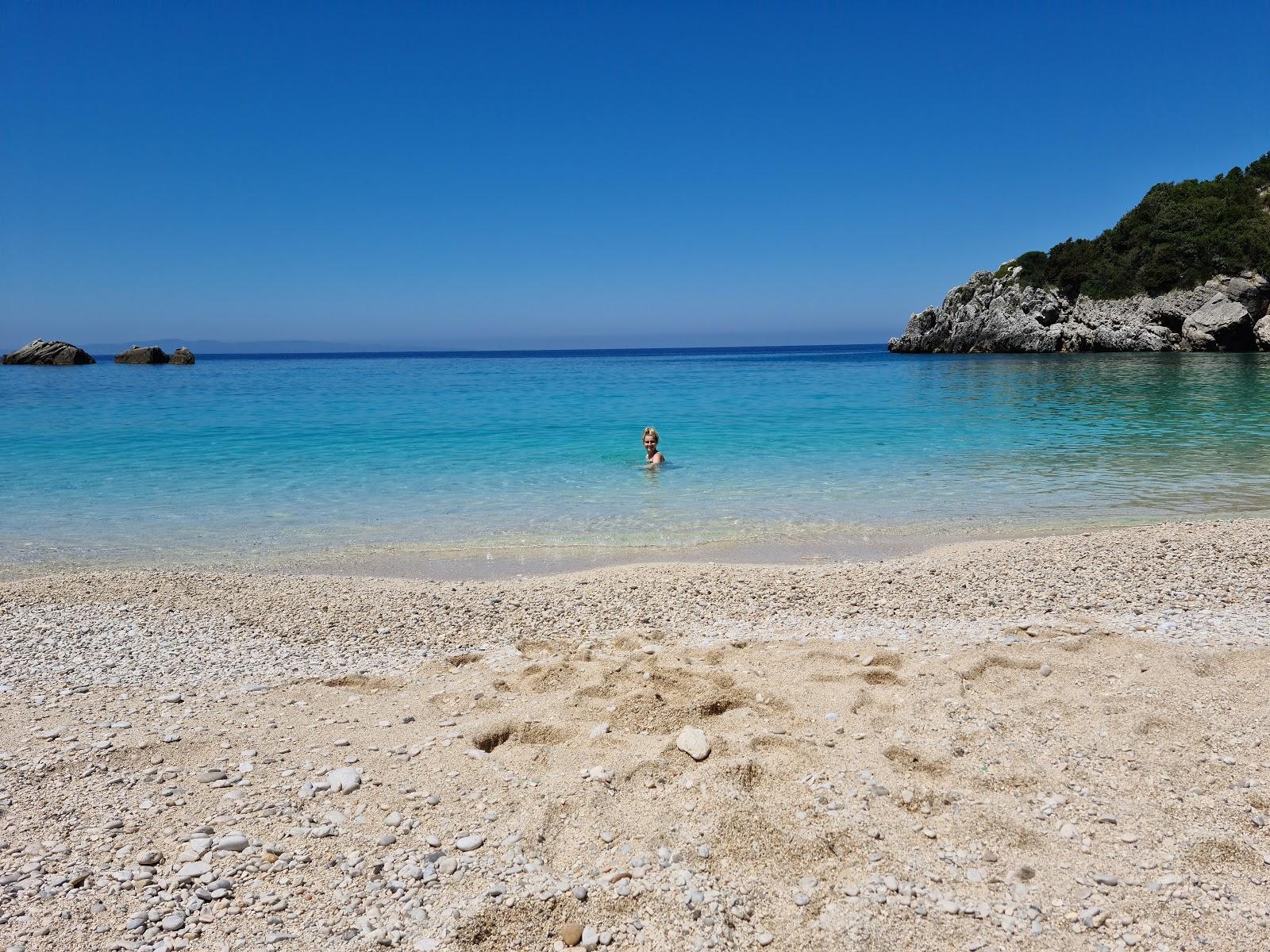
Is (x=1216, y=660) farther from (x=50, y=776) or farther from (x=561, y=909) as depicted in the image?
(x=50, y=776)

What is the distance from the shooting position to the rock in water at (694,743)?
13.9ft

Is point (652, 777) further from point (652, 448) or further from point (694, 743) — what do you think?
point (652, 448)

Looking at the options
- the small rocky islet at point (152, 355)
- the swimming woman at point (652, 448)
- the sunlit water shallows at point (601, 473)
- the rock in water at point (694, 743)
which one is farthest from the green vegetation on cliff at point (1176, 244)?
the small rocky islet at point (152, 355)

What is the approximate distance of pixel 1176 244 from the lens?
68.2 metres

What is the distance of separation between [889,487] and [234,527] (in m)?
11.7

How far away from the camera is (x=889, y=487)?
13805 mm

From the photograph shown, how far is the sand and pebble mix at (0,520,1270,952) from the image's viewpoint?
3.06 meters

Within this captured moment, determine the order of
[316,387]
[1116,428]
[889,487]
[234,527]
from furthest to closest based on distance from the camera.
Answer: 1. [316,387]
2. [1116,428]
3. [889,487]
4. [234,527]

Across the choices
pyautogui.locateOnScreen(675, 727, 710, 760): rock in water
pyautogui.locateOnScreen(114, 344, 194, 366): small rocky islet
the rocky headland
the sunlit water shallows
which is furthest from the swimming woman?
pyautogui.locateOnScreen(114, 344, 194, 366): small rocky islet

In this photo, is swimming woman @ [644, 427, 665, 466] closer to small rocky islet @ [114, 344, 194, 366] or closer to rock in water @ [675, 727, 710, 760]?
rock in water @ [675, 727, 710, 760]

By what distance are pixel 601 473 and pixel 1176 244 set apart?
253ft

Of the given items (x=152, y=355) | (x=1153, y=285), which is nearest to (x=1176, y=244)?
(x=1153, y=285)

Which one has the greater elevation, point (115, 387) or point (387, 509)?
point (115, 387)

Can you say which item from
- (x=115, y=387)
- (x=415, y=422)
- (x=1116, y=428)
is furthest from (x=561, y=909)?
(x=115, y=387)
